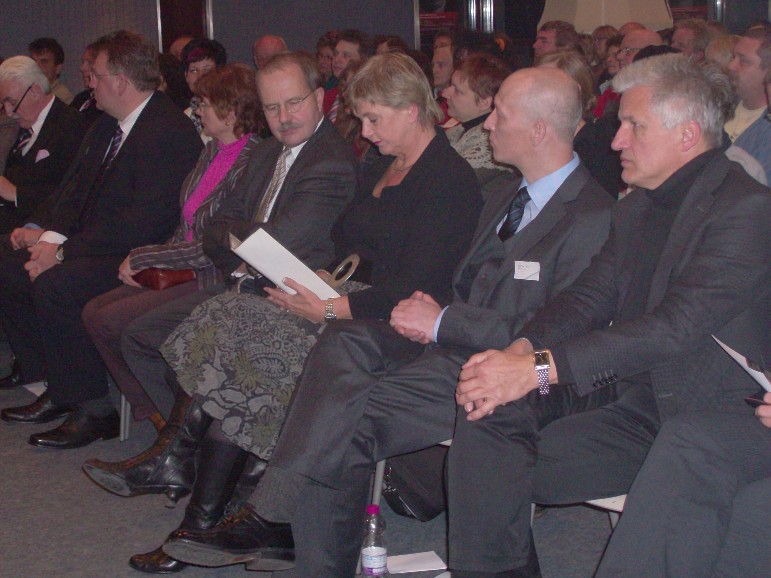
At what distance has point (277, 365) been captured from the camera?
104 inches

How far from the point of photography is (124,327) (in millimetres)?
3502

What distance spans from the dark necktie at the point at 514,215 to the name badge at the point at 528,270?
0.17m

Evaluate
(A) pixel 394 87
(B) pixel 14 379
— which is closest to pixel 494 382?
(A) pixel 394 87

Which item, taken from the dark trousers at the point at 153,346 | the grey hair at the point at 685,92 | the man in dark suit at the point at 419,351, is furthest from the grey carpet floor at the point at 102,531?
the grey hair at the point at 685,92

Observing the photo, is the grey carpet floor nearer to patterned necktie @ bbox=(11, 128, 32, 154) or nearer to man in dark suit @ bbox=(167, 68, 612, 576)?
man in dark suit @ bbox=(167, 68, 612, 576)

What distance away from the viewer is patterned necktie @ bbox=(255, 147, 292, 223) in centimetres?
330

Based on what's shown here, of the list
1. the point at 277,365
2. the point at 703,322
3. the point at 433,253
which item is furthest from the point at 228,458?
the point at 703,322

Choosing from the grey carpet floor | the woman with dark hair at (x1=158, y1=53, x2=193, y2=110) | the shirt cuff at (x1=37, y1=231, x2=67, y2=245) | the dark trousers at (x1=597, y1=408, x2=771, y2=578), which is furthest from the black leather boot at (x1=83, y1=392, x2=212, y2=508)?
the woman with dark hair at (x1=158, y1=53, x2=193, y2=110)

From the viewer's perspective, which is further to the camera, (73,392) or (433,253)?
(73,392)

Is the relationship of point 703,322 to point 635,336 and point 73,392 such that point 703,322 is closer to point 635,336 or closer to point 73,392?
point 635,336

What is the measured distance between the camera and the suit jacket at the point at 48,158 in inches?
184

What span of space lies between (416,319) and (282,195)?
103cm

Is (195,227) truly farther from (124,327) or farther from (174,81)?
(174,81)

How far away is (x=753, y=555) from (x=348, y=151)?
6.47 ft
